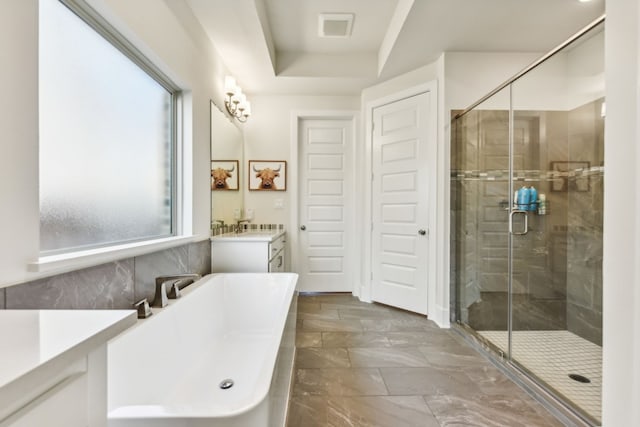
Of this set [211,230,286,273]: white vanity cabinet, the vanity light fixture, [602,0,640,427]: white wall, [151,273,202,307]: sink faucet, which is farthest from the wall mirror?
[602,0,640,427]: white wall

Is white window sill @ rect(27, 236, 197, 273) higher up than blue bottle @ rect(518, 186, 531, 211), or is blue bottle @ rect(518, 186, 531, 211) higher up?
blue bottle @ rect(518, 186, 531, 211)

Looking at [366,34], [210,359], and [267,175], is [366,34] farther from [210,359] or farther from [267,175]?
[210,359]

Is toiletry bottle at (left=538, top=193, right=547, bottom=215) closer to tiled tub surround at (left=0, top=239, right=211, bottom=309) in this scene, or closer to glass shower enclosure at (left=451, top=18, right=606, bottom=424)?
glass shower enclosure at (left=451, top=18, right=606, bottom=424)

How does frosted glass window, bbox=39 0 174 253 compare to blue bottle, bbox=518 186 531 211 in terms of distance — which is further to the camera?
blue bottle, bbox=518 186 531 211

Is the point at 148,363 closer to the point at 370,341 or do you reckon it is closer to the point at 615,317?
the point at 370,341

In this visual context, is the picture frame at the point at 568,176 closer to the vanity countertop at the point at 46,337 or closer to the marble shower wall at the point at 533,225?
the marble shower wall at the point at 533,225

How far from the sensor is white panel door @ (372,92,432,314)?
9.23ft

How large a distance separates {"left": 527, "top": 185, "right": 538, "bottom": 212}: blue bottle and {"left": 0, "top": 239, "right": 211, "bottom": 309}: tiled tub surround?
2.78m

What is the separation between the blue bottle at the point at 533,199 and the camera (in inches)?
95.6

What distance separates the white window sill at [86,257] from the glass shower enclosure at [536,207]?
2420mm

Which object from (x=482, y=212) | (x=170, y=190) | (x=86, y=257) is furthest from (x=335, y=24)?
(x=86, y=257)

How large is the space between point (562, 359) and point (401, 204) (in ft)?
5.56

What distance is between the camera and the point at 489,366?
194 centimetres

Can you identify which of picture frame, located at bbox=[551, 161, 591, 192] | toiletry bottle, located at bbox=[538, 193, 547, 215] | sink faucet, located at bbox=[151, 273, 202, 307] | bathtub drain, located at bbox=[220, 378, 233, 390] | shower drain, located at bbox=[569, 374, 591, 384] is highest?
picture frame, located at bbox=[551, 161, 591, 192]
